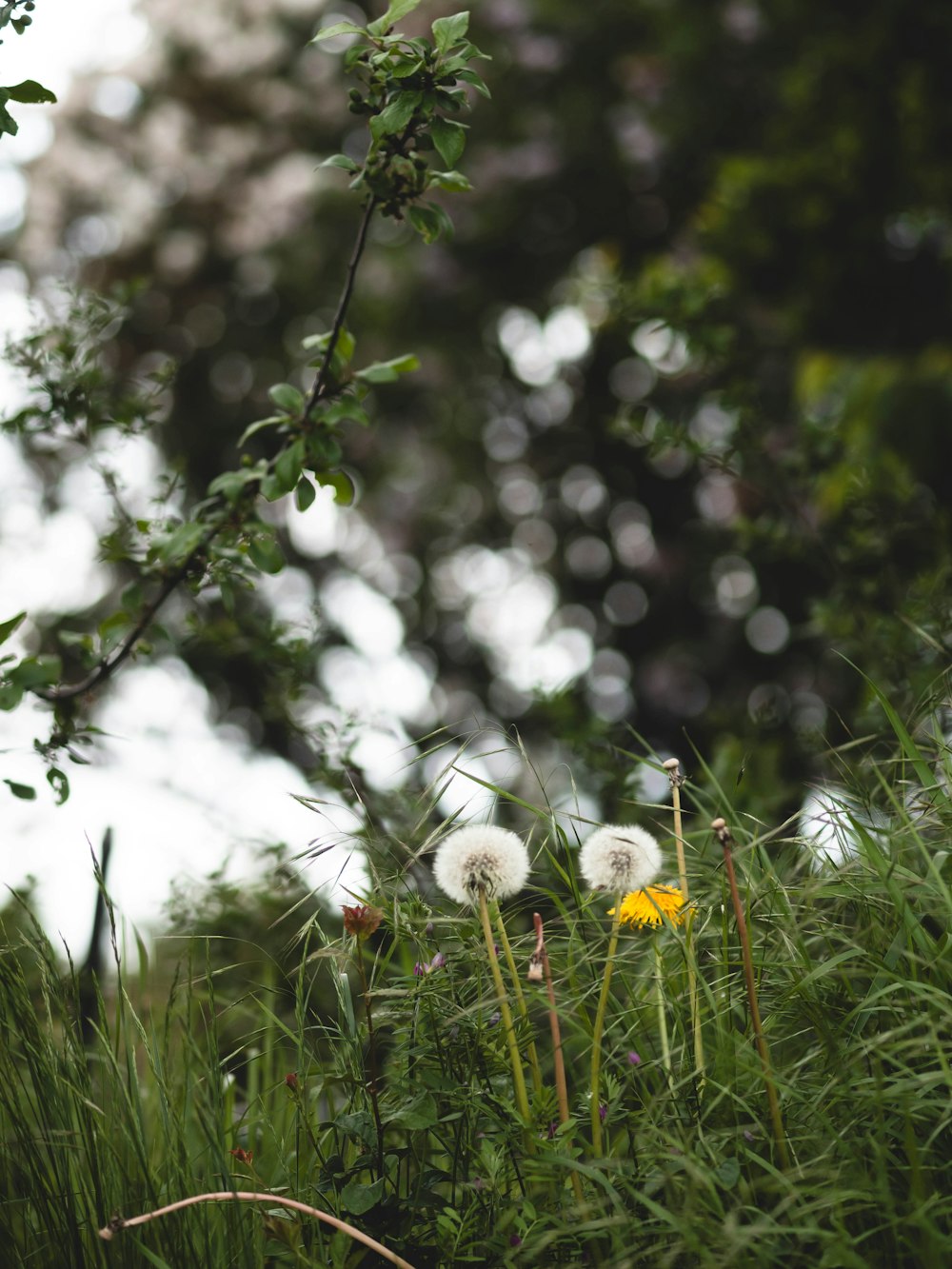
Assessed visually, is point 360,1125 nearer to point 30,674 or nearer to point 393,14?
point 30,674

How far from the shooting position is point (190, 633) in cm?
237

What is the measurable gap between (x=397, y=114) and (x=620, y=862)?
0.94 metres

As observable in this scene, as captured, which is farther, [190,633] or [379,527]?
[379,527]

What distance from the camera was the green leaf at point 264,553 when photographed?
1575mm

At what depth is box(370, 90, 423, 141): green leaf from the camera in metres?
1.40

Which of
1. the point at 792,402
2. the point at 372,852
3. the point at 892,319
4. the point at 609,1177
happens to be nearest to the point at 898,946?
the point at 609,1177

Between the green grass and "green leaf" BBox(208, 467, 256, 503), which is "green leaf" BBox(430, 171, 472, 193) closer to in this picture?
"green leaf" BBox(208, 467, 256, 503)

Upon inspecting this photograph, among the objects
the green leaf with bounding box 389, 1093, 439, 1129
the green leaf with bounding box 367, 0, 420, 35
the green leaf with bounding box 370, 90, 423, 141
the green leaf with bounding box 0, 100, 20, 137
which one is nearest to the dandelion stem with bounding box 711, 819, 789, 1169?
the green leaf with bounding box 389, 1093, 439, 1129

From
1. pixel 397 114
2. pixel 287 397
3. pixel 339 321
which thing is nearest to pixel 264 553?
pixel 287 397

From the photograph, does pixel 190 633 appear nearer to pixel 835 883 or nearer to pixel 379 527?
pixel 835 883

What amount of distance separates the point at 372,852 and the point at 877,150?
4.50 metres

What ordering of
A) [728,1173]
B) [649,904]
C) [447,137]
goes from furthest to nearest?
[447,137] → [649,904] → [728,1173]

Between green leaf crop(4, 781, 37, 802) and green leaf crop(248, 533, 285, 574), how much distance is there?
1.46ft

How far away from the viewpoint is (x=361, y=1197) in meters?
1.14
